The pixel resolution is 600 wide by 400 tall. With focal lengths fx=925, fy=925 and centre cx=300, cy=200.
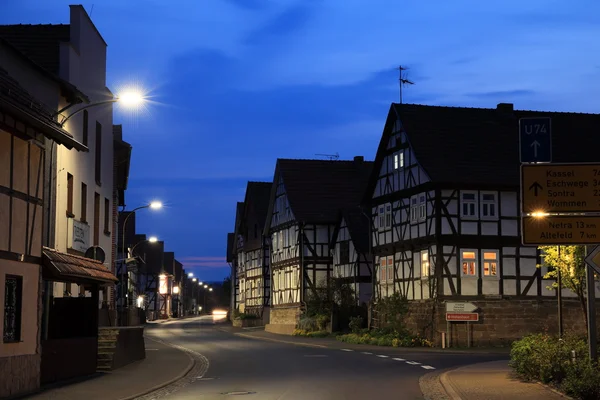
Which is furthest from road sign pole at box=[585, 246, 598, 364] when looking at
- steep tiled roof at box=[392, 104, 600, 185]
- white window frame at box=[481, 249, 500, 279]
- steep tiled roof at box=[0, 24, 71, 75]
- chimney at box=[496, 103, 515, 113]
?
chimney at box=[496, 103, 515, 113]

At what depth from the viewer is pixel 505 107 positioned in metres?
50.6

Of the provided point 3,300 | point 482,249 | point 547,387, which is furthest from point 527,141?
point 482,249

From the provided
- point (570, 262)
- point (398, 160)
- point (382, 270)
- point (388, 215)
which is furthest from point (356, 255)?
point (570, 262)

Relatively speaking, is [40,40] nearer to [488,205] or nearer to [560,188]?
[560,188]

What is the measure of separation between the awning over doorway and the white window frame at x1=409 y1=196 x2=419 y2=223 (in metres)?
23.0

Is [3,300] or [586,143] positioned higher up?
[586,143]

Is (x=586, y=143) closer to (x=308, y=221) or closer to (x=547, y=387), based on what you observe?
(x=308, y=221)

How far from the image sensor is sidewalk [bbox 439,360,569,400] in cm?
1775

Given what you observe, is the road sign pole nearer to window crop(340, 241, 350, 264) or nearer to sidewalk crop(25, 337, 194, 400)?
sidewalk crop(25, 337, 194, 400)

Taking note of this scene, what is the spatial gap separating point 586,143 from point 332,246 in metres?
20.0

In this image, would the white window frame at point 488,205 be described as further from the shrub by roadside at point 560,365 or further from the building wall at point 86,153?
the shrub by roadside at point 560,365

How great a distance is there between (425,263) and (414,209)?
9.60ft

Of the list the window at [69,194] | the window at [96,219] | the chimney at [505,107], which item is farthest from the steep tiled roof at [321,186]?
the window at [69,194]

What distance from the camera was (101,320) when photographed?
36.3 metres
